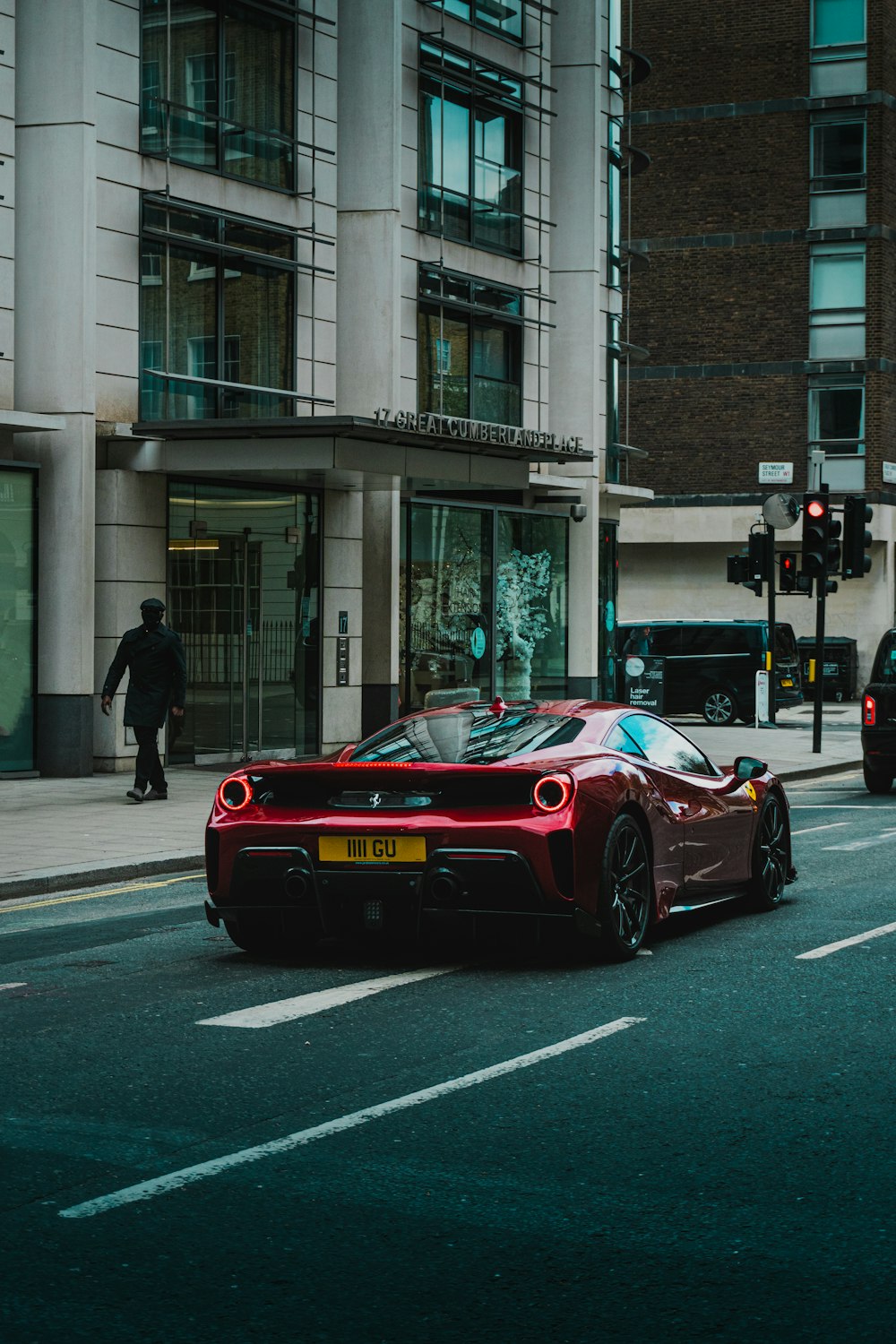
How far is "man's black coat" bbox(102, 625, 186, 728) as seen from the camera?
17.6m

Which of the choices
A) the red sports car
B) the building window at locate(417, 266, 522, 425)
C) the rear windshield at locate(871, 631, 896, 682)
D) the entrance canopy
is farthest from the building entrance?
the red sports car

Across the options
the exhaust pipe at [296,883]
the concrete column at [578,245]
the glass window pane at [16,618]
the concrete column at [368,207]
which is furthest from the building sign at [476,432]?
the exhaust pipe at [296,883]

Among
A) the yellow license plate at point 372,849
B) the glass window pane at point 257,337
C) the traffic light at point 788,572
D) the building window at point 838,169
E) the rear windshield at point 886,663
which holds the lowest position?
the yellow license plate at point 372,849

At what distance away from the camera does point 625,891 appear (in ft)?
28.9

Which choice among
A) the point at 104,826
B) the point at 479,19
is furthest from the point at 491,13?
the point at 104,826

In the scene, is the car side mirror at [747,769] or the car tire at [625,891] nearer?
the car tire at [625,891]

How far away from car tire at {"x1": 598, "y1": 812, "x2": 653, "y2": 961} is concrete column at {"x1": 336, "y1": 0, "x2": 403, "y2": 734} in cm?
1573

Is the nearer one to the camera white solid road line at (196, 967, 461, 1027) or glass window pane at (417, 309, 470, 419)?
white solid road line at (196, 967, 461, 1027)

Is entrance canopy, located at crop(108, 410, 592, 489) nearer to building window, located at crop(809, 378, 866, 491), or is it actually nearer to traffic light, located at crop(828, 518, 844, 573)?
traffic light, located at crop(828, 518, 844, 573)

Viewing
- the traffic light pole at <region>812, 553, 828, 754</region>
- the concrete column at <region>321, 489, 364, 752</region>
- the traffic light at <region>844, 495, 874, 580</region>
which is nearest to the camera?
the concrete column at <region>321, 489, 364, 752</region>

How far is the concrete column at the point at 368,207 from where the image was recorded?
79.1 ft

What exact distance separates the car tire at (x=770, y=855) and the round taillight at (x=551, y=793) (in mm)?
2573

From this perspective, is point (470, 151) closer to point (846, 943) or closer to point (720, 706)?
point (720, 706)

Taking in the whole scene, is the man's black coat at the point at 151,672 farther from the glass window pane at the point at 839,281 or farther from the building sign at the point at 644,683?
the glass window pane at the point at 839,281
